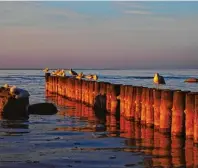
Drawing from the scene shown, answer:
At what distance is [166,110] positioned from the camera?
16453mm

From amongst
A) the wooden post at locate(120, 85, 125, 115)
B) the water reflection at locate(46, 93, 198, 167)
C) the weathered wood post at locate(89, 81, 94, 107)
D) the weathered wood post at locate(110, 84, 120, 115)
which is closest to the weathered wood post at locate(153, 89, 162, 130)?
the water reflection at locate(46, 93, 198, 167)

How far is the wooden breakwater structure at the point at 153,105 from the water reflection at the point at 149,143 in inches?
12.6

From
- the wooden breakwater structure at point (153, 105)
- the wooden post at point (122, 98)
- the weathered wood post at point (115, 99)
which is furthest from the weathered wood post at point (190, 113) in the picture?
the weathered wood post at point (115, 99)

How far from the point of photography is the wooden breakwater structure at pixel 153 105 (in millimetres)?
14781

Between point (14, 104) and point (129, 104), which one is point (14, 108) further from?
point (129, 104)

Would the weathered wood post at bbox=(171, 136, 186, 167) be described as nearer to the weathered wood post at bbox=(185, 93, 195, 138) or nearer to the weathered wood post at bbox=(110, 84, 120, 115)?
the weathered wood post at bbox=(185, 93, 195, 138)

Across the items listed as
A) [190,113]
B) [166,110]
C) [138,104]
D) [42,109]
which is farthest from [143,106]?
[42,109]

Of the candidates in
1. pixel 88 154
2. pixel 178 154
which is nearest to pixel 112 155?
pixel 88 154

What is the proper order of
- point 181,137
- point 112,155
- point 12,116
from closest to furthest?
1. point 112,155
2. point 181,137
3. point 12,116

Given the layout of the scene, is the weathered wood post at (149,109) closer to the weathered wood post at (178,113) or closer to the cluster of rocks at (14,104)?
the weathered wood post at (178,113)

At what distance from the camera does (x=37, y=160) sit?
1157 cm

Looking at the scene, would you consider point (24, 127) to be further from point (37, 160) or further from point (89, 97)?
point (89, 97)

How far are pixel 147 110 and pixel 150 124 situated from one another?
570 millimetres

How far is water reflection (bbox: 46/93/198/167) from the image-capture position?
11.7 m
